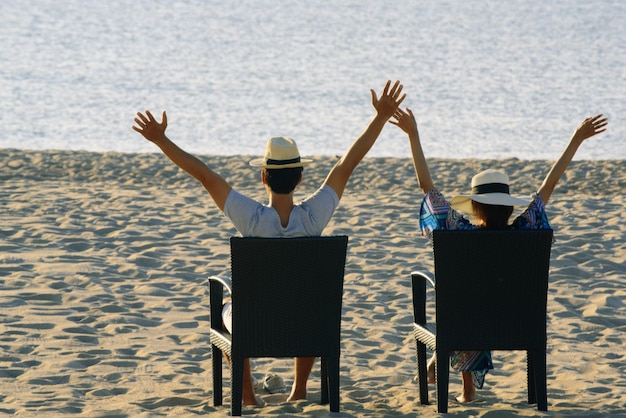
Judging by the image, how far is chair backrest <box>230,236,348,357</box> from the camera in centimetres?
457

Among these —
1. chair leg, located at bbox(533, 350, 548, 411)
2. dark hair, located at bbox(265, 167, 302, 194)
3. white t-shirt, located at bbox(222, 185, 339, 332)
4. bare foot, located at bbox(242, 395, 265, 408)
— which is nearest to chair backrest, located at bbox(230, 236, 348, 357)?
white t-shirt, located at bbox(222, 185, 339, 332)

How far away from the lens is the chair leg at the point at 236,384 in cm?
469

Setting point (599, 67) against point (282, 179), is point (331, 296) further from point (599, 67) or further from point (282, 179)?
point (599, 67)

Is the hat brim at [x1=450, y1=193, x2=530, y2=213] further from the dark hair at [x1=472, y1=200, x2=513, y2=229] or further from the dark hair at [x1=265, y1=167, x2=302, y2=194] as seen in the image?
the dark hair at [x1=265, y1=167, x2=302, y2=194]

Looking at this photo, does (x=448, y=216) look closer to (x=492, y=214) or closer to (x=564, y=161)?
(x=492, y=214)

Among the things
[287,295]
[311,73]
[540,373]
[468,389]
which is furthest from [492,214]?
[311,73]

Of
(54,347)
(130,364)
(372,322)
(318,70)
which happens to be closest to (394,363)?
(372,322)

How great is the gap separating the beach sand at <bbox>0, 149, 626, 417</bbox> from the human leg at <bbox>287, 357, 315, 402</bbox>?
0.06 m

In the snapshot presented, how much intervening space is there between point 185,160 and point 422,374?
1407 mm

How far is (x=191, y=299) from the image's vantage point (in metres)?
7.34

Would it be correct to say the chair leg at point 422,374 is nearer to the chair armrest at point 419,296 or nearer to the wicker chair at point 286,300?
the chair armrest at point 419,296

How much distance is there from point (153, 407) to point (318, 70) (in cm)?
2885

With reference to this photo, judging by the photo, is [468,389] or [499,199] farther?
[468,389]

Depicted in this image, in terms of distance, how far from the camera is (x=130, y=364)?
584 cm
